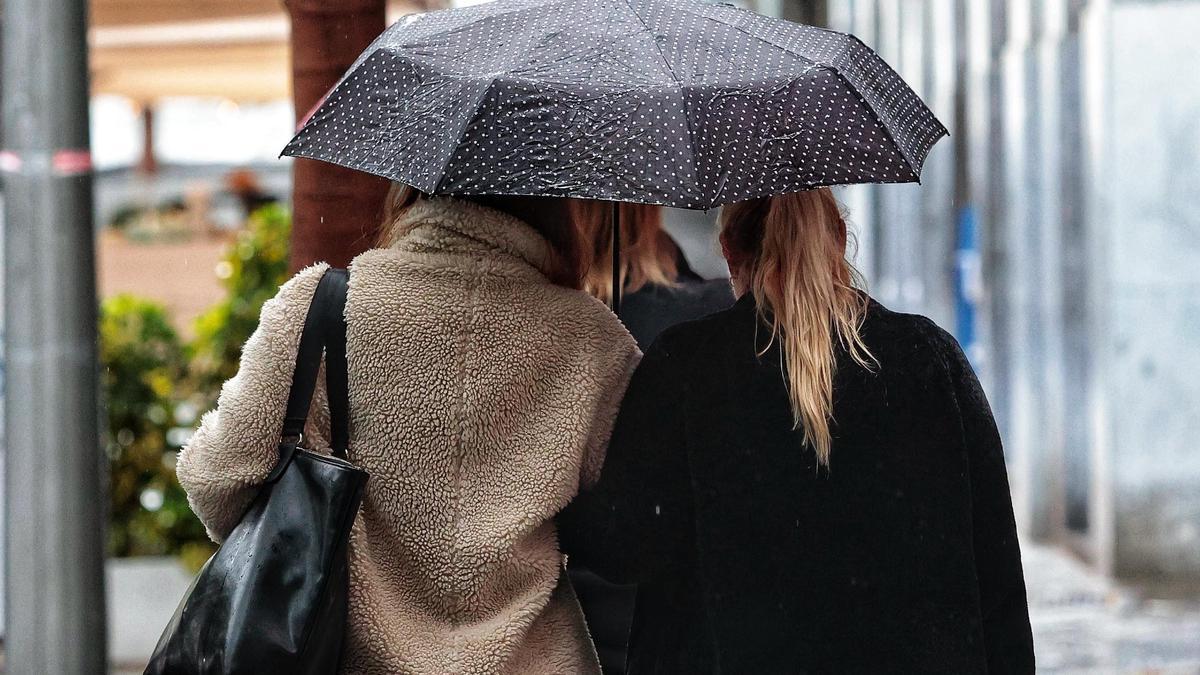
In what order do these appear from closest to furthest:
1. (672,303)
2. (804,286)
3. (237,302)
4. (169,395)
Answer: (804,286) → (672,303) → (237,302) → (169,395)

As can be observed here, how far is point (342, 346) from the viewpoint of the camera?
2.40 m

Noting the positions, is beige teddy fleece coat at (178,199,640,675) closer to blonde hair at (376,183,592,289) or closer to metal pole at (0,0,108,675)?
blonde hair at (376,183,592,289)

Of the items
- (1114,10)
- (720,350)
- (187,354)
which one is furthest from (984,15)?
(720,350)

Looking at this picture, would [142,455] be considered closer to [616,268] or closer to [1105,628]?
[616,268]

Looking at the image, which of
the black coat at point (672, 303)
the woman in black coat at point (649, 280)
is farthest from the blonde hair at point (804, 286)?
the woman in black coat at point (649, 280)

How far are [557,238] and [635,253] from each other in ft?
3.10

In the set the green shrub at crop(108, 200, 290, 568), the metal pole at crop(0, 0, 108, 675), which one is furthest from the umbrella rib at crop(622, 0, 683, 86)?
the green shrub at crop(108, 200, 290, 568)

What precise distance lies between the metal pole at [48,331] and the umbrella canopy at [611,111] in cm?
139

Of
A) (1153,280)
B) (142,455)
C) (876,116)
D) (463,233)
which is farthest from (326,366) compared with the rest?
(1153,280)

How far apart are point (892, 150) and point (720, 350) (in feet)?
1.39

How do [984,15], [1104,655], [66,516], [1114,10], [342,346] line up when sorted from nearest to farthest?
1. [342,346]
2. [66,516]
3. [1104,655]
4. [1114,10]
5. [984,15]

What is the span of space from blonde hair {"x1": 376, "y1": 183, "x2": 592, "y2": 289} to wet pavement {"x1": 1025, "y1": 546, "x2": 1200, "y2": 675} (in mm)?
4720

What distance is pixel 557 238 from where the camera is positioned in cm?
262

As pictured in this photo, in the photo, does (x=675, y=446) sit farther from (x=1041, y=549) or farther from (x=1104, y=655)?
(x=1041, y=549)
